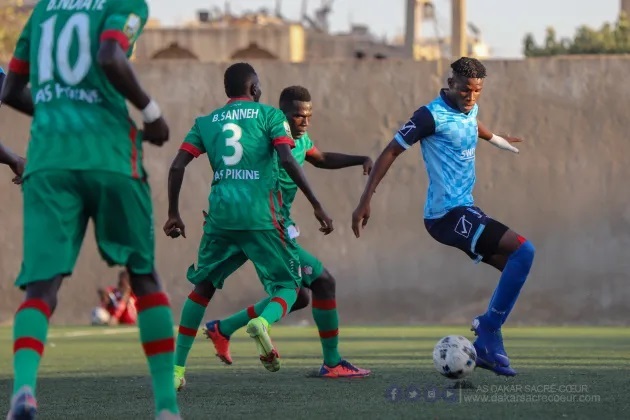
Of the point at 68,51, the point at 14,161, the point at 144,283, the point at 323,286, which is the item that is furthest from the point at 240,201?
the point at 68,51

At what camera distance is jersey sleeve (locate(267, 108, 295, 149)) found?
8297 mm

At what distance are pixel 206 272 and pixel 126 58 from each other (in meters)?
3.09

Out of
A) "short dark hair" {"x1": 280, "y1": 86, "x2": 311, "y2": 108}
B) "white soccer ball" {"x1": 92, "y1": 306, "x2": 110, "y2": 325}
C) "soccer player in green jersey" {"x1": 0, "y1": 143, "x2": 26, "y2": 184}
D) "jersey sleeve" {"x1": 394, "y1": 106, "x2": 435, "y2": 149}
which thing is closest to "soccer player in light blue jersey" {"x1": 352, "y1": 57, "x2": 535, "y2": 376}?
"jersey sleeve" {"x1": 394, "y1": 106, "x2": 435, "y2": 149}

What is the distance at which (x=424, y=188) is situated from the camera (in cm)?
1862

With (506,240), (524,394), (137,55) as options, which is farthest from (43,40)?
(137,55)

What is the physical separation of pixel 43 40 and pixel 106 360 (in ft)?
19.3

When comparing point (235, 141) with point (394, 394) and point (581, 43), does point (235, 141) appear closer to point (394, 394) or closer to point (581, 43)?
point (394, 394)

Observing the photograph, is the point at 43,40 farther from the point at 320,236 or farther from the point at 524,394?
the point at 320,236

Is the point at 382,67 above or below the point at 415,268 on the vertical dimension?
above

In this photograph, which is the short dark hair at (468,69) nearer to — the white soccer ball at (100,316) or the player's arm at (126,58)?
the player's arm at (126,58)

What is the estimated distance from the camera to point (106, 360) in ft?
Answer: 37.1

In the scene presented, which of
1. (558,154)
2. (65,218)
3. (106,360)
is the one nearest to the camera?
(65,218)

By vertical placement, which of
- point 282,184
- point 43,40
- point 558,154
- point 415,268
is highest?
point 43,40

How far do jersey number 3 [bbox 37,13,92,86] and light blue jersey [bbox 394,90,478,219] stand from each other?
138 inches
